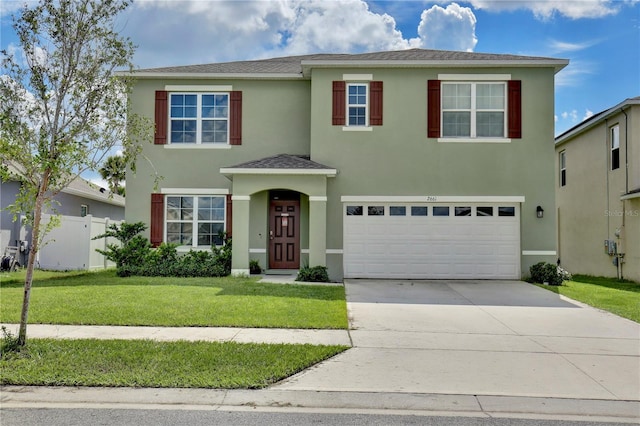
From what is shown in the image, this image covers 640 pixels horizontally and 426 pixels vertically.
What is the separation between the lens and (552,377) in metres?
5.94

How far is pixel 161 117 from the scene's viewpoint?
16.3 metres

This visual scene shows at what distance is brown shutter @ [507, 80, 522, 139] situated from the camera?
15.2 metres

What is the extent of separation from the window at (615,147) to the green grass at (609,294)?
424cm

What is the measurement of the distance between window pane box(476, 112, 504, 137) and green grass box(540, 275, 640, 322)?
490 centimetres

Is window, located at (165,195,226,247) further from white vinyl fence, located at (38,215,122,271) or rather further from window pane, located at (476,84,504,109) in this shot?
window pane, located at (476,84,504,109)

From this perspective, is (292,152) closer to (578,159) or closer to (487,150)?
(487,150)

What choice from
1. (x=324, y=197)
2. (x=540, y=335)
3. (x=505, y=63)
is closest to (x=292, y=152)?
(x=324, y=197)

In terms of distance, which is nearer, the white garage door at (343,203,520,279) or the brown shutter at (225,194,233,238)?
the white garage door at (343,203,520,279)

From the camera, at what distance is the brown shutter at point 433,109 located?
1530 cm

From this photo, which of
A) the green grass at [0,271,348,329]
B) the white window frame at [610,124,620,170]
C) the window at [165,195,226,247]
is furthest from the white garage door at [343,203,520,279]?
the white window frame at [610,124,620,170]

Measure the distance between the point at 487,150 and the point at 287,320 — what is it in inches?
378

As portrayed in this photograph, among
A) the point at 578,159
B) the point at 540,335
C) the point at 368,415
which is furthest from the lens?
the point at 578,159

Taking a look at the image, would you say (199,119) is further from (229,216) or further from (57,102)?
(57,102)

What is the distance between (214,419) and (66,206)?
19.6 meters
